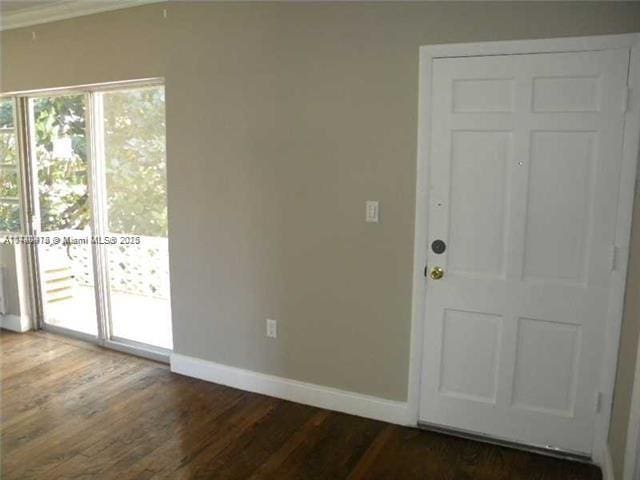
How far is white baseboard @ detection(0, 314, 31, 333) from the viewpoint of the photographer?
4.17 metres

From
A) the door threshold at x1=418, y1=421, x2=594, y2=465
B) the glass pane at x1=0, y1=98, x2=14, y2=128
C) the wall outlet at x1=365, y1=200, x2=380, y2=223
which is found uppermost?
the glass pane at x1=0, y1=98, x2=14, y2=128

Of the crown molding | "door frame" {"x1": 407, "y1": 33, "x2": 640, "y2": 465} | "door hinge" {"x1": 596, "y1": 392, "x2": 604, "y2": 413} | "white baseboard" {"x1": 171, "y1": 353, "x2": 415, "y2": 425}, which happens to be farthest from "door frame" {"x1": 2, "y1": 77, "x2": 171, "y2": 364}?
"door hinge" {"x1": 596, "y1": 392, "x2": 604, "y2": 413}

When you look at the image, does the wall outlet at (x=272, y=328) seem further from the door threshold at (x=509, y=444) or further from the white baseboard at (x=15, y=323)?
the white baseboard at (x=15, y=323)

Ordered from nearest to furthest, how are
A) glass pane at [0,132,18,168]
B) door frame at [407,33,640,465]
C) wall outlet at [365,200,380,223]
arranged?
door frame at [407,33,640,465]
wall outlet at [365,200,380,223]
glass pane at [0,132,18,168]

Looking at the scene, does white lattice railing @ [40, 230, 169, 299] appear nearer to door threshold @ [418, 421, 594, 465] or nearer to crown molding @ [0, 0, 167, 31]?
crown molding @ [0, 0, 167, 31]

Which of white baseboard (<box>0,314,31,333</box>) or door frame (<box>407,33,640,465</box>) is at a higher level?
door frame (<box>407,33,640,465</box>)

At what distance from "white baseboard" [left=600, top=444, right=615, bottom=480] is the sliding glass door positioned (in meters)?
2.86

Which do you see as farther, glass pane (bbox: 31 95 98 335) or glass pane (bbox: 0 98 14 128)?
glass pane (bbox: 0 98 14 128)

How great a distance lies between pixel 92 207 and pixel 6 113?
130cm

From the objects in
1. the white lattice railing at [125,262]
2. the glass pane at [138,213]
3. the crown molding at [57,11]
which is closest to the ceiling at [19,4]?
the crown molding at [57,11]

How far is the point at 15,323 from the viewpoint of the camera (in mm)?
4195

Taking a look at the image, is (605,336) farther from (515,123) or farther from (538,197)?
(515,123)

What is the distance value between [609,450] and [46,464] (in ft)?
8.87

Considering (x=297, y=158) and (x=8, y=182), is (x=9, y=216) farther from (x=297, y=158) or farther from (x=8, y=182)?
(x=297, y=158)
